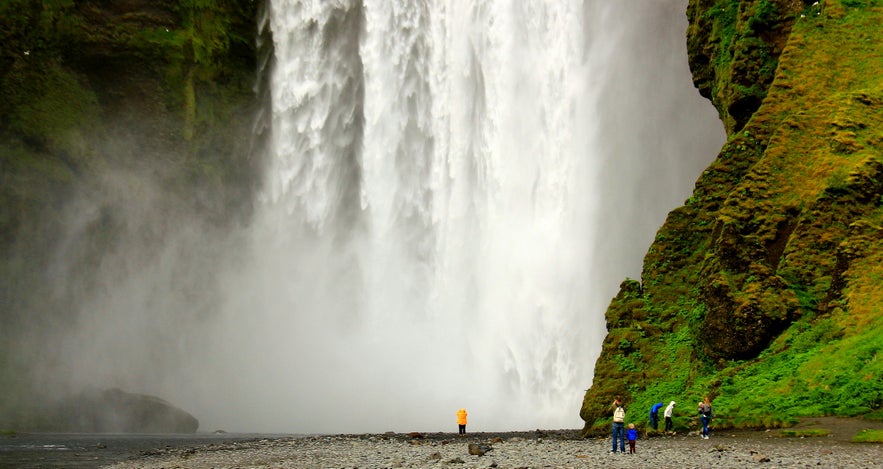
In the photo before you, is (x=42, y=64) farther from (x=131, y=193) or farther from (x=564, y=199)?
(x=564, y=199)

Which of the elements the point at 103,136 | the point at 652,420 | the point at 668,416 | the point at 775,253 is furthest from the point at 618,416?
the point at 103,136

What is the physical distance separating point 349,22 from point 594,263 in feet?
75.5

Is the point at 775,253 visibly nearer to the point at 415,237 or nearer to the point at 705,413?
the point at 705,413

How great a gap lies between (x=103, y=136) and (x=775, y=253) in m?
40.6

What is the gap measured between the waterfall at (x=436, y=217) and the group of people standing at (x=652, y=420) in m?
16.6

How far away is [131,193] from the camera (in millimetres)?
52125

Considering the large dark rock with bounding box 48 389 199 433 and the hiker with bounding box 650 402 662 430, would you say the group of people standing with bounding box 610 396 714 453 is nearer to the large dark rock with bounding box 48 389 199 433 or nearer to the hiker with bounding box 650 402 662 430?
the hiker with bounding box 650 402 662 430

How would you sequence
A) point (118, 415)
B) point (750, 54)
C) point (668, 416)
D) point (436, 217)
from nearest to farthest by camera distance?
1. point (668, 416)
2. point (750, 54)
3. point (118, 415)
4. point (436, 217)

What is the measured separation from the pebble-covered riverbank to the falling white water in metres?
13.2

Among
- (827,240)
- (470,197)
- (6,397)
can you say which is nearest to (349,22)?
(470,197)

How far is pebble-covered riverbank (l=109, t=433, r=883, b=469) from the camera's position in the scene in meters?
14.7

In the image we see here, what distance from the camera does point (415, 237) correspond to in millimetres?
51438

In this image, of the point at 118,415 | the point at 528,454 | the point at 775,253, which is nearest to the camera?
the point at 528,454

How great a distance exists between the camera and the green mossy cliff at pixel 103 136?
4775 centimetres
